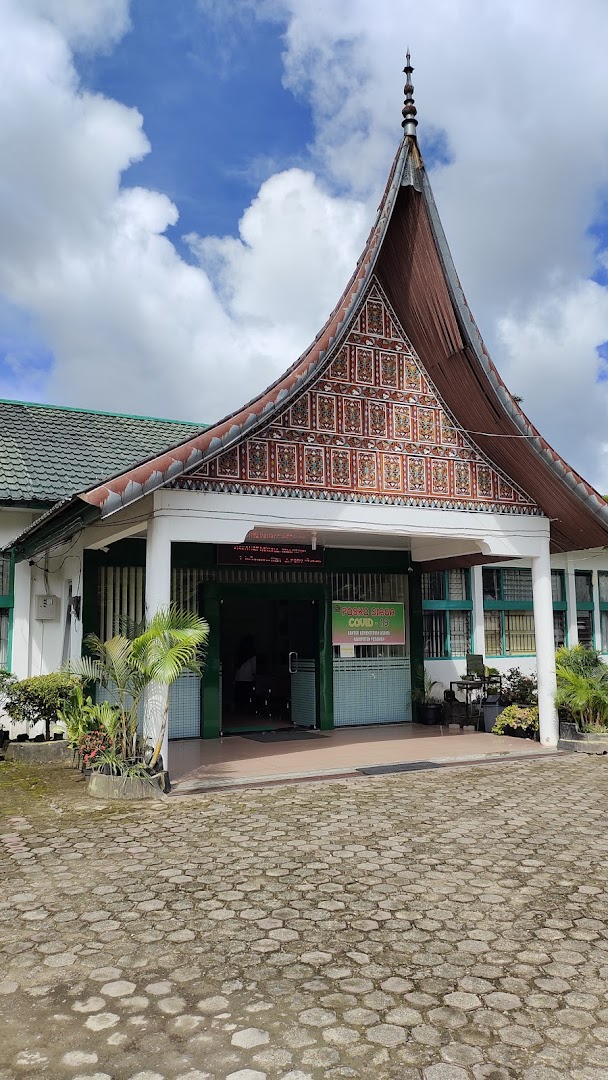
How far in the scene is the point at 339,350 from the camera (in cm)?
948

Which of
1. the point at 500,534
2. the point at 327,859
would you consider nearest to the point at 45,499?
the point at 500,534

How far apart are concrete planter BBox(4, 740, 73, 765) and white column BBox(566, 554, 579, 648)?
404 inches

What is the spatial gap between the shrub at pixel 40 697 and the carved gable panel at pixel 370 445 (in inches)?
118

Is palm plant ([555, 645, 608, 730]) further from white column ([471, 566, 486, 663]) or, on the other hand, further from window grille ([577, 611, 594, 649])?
window grille ([577, 611, 594, 649])

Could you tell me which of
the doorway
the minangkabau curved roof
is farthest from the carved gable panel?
the doorway

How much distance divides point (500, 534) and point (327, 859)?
602 centimetres

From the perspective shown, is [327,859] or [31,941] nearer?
[31,941]

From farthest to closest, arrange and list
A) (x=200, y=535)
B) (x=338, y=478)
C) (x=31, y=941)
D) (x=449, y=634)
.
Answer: (x=449, y=634) < (x=338, y=478) < (x=200, y=535) < (x=31, y=941)

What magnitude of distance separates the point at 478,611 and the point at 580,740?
4.37m

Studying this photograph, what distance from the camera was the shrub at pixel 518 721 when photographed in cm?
1135

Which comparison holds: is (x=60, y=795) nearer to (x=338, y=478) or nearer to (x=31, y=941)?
(x=31, y=941)

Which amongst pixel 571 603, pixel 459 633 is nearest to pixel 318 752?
pixel 459 633

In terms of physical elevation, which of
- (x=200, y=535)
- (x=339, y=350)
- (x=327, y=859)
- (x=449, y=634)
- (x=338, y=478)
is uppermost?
(x=339, y=350)

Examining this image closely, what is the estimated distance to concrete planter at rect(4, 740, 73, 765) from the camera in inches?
379
